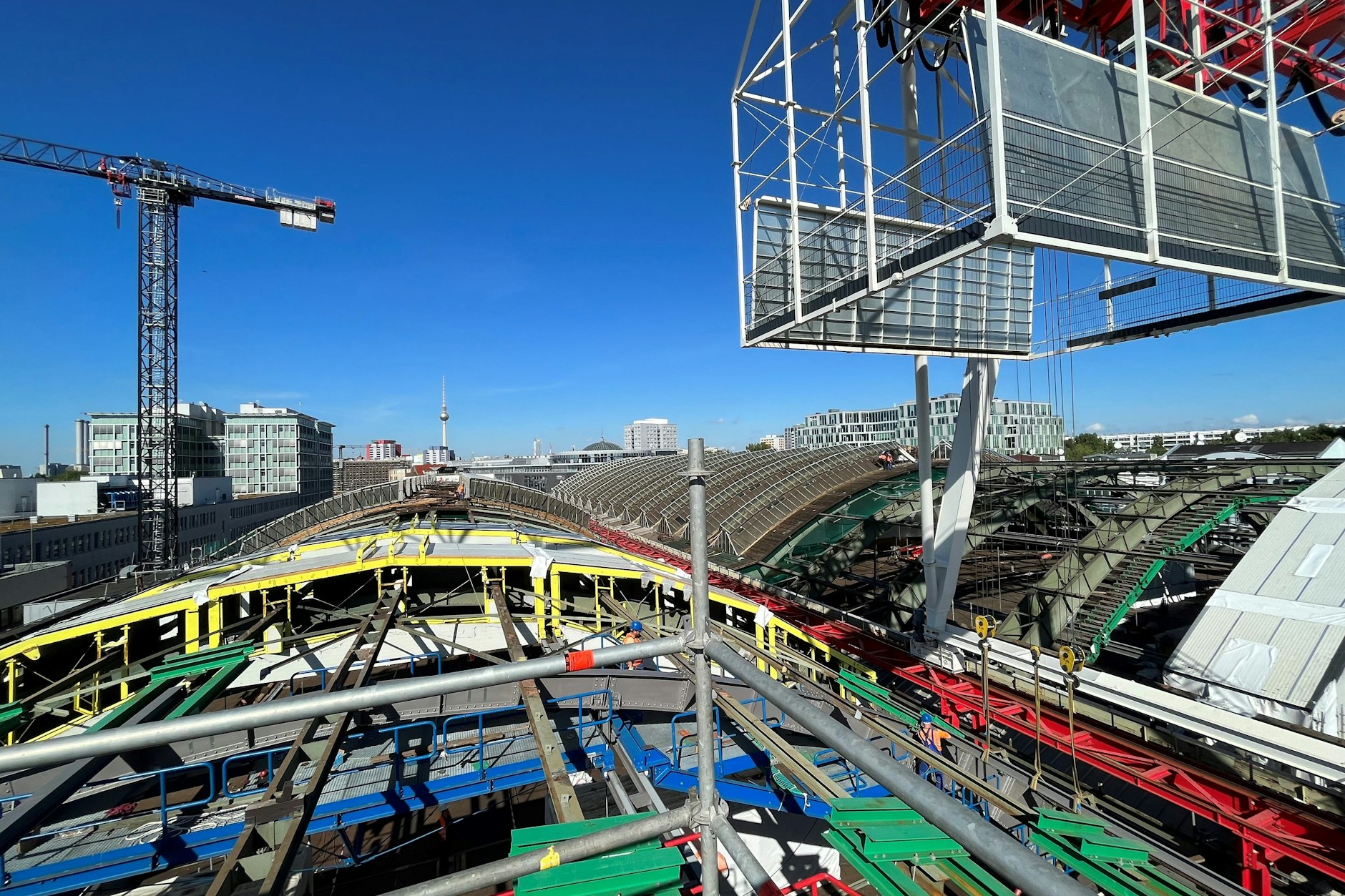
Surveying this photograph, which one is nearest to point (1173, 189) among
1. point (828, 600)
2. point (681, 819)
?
point (681, 819)

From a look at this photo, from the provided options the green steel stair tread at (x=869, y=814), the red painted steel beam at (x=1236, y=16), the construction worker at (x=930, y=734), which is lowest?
the construction worker at (x=930, y=734)

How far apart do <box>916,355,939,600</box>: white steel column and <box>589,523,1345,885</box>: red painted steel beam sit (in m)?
1.80

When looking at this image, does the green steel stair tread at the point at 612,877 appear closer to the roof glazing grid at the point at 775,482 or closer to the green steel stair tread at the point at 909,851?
the green steel stair tread at the point at 909,851

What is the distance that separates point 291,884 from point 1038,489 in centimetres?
1706

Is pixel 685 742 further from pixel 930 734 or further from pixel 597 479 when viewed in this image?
pixel 597 479

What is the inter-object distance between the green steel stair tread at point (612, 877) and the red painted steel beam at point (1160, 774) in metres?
8.35

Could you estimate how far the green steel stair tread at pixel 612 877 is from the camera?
236cm

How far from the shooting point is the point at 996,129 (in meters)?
4.50

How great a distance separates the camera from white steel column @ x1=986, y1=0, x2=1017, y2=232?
4.18m

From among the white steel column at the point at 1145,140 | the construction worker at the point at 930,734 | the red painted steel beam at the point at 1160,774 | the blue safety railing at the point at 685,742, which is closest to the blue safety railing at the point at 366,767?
the blue safety railing at the point at 685,742

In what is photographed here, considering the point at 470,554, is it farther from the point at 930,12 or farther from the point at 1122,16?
the point at 1122,16

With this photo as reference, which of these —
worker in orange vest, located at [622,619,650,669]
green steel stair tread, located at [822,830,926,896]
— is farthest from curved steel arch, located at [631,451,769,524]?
green steel stair tread, located at [822,830,926,896]

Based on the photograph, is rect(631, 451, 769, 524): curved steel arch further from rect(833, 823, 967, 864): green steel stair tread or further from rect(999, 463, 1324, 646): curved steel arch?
rect(833, 823, 967, 864): green steel stair tread

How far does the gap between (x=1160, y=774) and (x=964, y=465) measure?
492 cm
